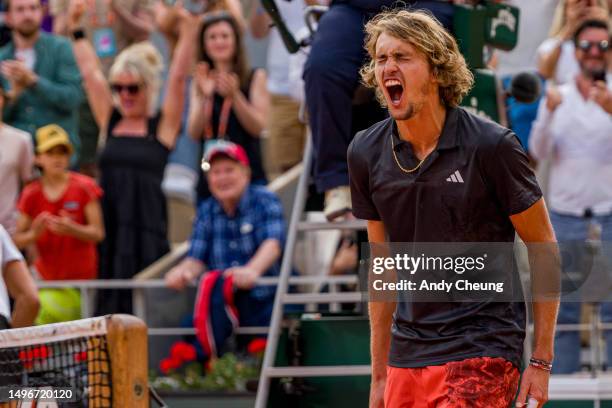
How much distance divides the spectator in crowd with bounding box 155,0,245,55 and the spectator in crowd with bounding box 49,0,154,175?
199 millimetres

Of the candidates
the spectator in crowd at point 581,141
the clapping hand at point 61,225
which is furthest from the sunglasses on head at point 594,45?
the clapping hand at point 61,225

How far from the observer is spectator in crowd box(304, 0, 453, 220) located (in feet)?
22.0

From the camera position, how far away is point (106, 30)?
12.0 m

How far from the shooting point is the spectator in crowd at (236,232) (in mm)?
9281

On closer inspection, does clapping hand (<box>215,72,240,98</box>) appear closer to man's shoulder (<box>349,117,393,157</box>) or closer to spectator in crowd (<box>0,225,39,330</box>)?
spectator in crowd (<box>0,225,39,330</box>)

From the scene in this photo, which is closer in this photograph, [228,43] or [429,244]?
[429,244]

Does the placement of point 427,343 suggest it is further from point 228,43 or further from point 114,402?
point 228,43

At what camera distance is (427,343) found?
15.6 ft

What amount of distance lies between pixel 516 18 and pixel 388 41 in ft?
8.18

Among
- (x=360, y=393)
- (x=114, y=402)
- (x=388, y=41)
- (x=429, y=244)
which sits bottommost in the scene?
(x=360, y=393)

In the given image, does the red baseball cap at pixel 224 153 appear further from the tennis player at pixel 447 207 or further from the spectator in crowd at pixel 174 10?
the tennis player at pixel 447 207

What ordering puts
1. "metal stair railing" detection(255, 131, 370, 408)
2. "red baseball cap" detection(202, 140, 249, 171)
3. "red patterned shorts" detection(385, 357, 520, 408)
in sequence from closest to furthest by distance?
"red patterned shorts" detection(385, 357, 520, 408) → "metal stair railing" detection(255, 131, 370, 408) → "red baseball cap" detection(202, 140, 249, 171)

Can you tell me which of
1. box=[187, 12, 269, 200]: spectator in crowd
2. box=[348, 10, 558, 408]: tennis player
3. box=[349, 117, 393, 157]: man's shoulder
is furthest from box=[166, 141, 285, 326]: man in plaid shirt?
box=[348, 10, 558, 408]: tennis player

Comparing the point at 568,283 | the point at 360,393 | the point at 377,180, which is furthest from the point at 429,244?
the point at 568,283
